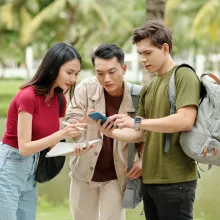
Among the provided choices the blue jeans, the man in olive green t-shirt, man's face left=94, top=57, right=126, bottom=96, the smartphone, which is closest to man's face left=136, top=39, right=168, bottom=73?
the man in olive green t-shirt

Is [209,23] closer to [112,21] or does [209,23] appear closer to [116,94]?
[112,21]

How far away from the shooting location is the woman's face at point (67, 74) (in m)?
2.92

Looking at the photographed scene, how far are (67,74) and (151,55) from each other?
0.50 meters

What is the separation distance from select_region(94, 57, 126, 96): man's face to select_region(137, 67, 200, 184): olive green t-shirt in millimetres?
270

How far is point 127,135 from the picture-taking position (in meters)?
2.98

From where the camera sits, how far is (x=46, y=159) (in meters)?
3.06

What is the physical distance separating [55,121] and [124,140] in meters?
0.41

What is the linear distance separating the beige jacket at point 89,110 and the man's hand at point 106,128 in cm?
20

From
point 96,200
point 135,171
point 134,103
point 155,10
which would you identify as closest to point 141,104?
point 134,103

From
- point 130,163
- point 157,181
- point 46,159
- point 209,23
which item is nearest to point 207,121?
point 157,181

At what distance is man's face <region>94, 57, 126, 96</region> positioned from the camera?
305cm

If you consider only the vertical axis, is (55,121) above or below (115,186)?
above

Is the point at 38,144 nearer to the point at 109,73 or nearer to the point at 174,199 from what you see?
the point at 109,73

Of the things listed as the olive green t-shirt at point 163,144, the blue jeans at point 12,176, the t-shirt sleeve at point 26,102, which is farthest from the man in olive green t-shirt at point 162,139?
the blue jeans at point 12,176
